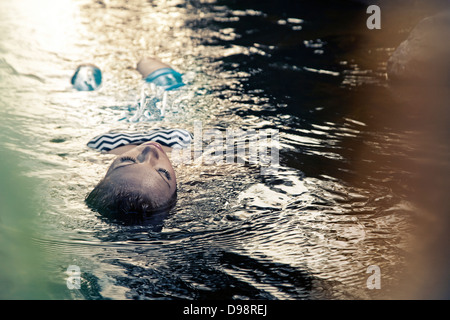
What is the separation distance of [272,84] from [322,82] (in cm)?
88

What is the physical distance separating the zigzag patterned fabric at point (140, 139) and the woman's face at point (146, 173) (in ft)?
3.11

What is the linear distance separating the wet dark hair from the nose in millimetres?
444

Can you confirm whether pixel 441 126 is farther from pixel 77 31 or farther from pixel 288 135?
pixel 77 31

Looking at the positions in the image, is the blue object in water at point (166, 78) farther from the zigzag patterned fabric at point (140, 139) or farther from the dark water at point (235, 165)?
the zigzag patterned fabric at point (140, 139)

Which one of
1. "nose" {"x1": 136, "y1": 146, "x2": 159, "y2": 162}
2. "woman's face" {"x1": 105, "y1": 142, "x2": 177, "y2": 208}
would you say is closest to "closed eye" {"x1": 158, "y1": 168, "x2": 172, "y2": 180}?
"woman's face" {"x1": 105, "y1": 142, "x2": 177, "y2": 208}

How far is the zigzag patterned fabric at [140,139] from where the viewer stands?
6.61m

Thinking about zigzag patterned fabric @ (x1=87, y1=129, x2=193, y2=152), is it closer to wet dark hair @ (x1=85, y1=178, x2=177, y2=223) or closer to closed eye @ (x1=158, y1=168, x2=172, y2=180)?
closed eye @ (x1=158, y1=168, x2=172, y2=180)

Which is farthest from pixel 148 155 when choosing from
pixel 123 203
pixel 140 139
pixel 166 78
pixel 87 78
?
pixel 87 78

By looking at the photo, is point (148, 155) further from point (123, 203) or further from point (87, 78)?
point (87, 78)

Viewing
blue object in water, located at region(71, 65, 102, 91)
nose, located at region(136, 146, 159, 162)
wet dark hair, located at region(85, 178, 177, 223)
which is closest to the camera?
wet dark hair, located at region(85, 178, 177, 223)

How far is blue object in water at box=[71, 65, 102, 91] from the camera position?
9.00m

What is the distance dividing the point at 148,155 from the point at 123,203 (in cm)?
68

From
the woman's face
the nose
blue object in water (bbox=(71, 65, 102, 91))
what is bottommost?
the woman's face

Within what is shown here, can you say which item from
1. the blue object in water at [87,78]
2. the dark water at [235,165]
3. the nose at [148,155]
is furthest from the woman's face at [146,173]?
the blue object in water at [87,78]
